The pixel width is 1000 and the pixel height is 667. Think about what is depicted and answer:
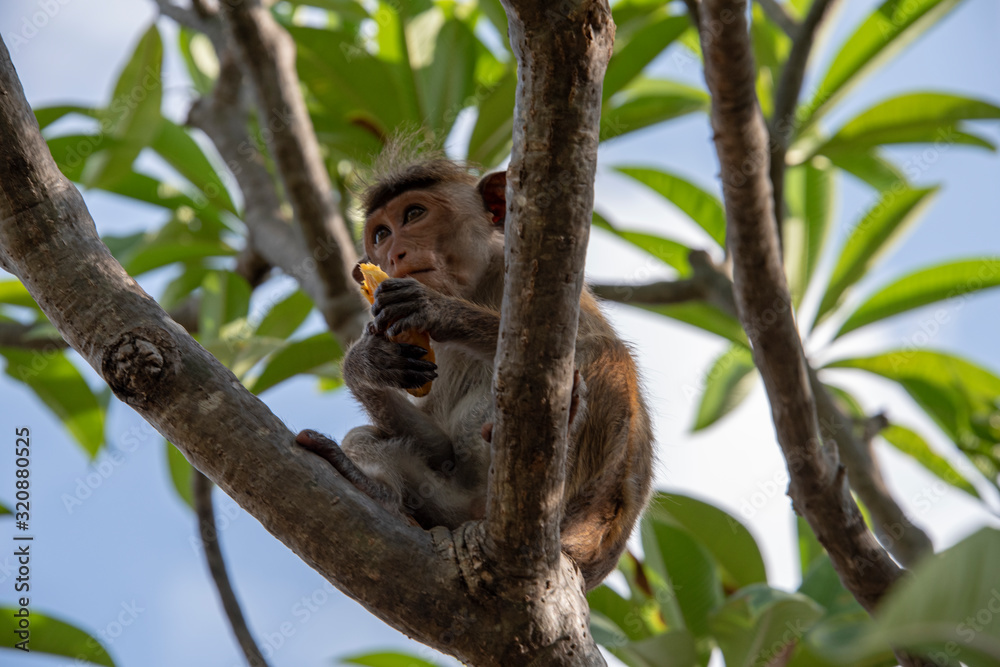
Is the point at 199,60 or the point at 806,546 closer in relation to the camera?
the point at 806,546

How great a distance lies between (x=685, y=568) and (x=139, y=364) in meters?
3.13

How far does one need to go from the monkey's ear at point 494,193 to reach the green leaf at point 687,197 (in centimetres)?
152

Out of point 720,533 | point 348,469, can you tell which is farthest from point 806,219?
point 348,469

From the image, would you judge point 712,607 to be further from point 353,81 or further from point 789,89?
point 353,81

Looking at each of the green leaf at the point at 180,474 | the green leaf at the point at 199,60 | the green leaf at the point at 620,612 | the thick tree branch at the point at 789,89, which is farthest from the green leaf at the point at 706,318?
the green leaf at the point at 199,60

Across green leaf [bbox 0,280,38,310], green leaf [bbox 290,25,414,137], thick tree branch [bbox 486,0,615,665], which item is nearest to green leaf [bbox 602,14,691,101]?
green leaf [bbox 290,25,414,137]

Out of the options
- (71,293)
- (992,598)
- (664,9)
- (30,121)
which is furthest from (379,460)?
(664,9)

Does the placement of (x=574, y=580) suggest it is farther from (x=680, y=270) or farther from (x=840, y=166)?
(x=840, y=166)

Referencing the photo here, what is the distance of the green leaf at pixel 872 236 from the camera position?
4.89 metres

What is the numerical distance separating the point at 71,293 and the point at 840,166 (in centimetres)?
485

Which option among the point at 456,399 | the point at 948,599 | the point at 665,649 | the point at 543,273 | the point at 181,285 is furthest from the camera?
the point at 181,285

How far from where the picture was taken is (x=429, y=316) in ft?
9.05

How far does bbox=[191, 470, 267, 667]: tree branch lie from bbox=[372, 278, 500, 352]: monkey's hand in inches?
83.4

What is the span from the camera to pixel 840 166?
5637mm
